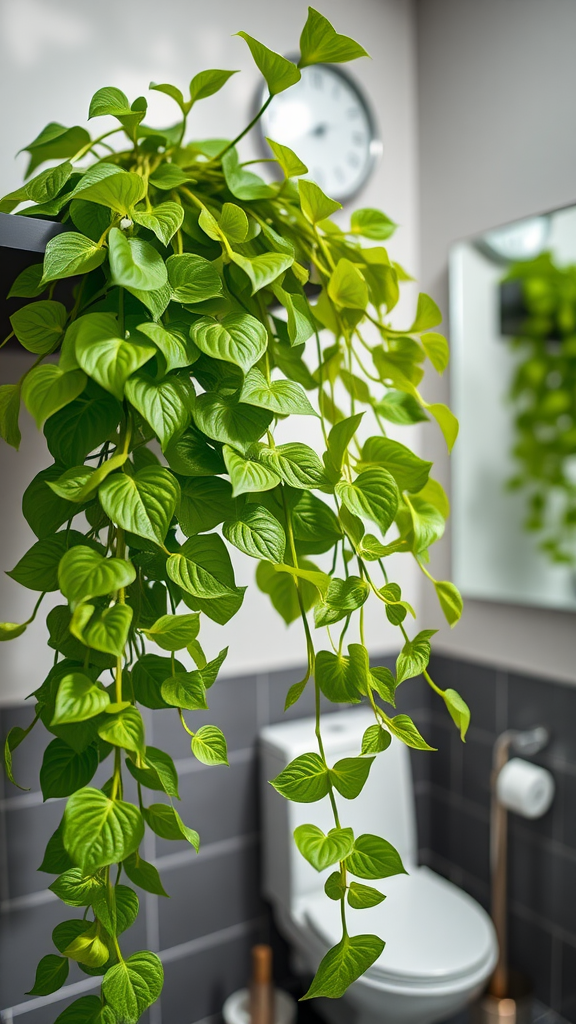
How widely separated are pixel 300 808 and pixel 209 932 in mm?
352

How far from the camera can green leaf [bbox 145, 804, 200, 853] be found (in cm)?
70

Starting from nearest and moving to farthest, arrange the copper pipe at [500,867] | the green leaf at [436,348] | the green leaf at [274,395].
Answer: the green leaf at [274,395] → the green leaf at [436,348] → the copper pipe at [500,867]

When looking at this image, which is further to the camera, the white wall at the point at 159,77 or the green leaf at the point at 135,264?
the white wall at the point at 159,77

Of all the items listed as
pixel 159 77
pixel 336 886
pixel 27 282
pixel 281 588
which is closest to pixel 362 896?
pixel 336 886

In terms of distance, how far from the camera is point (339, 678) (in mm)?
767

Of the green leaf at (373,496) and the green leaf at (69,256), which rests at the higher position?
the green leaf at (69,256)

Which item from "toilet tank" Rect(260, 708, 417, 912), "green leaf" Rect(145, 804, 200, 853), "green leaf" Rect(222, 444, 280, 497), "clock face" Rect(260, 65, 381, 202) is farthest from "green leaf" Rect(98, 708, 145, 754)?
"clock face" Rect(260, 65, 381, 202)

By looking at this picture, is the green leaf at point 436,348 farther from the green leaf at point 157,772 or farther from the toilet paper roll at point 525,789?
the toilet paper roll at point 525,789

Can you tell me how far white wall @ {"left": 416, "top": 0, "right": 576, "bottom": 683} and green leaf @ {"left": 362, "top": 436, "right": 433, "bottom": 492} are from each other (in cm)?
86

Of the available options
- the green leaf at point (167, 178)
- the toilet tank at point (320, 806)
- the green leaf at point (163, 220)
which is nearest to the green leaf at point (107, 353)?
the green leaf at point (163, 220)

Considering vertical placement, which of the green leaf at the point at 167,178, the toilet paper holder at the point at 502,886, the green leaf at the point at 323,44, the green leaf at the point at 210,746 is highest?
the green leaf at the point at 323,44

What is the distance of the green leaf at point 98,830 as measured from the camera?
595mm

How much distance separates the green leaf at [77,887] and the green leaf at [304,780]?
0.18m

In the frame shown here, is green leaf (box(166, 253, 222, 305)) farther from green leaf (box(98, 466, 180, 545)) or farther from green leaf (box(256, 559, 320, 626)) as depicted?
green leaf (box(256, 559, 320, 626))
